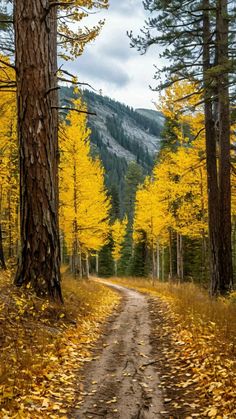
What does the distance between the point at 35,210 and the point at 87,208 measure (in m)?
12.6

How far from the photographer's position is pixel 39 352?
5645mm

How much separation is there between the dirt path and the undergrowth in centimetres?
34

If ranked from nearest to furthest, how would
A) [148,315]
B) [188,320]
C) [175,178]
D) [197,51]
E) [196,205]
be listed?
[188,320] → [148,315] → [197,51] → [196,205] → [175,178]

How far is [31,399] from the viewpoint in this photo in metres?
4.28

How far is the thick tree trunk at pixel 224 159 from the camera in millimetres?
10531

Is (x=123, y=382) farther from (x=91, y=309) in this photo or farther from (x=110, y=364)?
(x=91, y=309)

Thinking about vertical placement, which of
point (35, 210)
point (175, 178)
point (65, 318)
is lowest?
point (65, 318)

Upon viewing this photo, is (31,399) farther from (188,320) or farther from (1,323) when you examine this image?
(188,320)

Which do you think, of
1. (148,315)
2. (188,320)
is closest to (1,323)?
(188,320)

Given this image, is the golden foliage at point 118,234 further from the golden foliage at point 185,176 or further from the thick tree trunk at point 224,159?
the thick tree trunk at point 224,159

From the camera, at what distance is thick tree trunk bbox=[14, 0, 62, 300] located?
7.50 metres

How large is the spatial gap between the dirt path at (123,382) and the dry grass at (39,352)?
23cm

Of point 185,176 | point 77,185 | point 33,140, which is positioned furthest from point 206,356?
point 77,185

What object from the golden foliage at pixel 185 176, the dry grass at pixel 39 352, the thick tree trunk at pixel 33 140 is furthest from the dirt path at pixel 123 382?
the golden foliage at pixel 185 176
